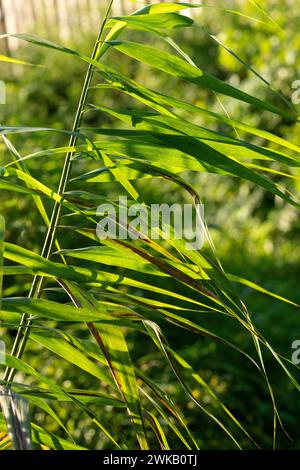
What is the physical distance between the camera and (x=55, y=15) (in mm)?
11984

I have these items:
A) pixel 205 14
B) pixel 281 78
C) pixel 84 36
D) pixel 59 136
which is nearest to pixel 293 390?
pixel 59 136

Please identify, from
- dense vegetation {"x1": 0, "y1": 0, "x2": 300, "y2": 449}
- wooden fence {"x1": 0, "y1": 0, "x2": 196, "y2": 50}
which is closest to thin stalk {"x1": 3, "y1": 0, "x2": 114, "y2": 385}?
dense vegetation {"x1": 0, "y1": 0, "x2": 300, "y2": 449}

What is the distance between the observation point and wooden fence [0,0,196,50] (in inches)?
411

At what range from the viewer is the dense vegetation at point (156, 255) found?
126 cm

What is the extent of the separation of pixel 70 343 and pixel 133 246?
0.19 metres

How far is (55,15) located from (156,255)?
10.0 metres

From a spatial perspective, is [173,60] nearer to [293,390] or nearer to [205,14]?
[293,390]

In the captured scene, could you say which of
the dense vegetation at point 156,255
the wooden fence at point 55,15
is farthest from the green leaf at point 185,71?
the wooden fence at point 55,15

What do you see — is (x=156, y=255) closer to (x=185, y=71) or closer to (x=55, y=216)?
(x=55, y=216)

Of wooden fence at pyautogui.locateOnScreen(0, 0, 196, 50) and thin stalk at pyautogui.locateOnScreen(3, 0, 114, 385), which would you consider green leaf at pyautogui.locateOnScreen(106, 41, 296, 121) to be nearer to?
thin stalk at pyautogui.locateOnScreen(3, 0, 114, 385)

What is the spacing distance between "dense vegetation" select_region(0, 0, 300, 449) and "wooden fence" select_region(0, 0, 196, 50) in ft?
4.64

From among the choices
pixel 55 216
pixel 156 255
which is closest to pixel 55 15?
pixel 156 255

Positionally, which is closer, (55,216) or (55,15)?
(55,216)

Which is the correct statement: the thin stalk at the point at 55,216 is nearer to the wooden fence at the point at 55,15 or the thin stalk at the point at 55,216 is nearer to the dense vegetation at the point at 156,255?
the dense vegetation at the point at 156,255
